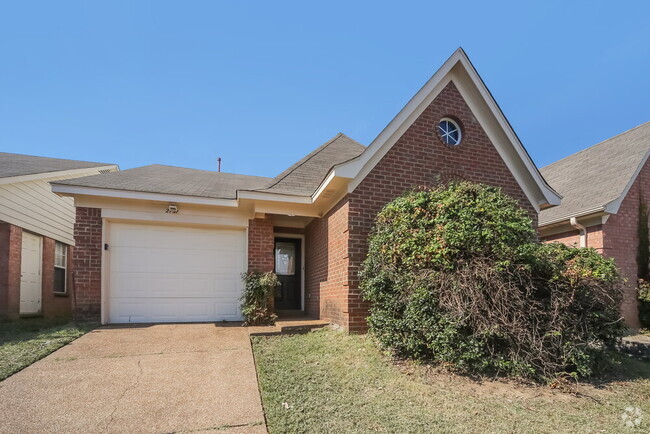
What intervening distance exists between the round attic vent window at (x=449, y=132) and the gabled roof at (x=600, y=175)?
4.72 meters

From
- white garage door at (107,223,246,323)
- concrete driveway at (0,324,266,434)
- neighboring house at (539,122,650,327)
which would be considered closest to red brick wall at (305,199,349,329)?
white garage door at (107,223,246,323)

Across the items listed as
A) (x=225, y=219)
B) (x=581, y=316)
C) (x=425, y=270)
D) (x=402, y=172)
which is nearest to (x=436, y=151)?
(x=402, y=172)

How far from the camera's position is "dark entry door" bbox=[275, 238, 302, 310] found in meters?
10.4

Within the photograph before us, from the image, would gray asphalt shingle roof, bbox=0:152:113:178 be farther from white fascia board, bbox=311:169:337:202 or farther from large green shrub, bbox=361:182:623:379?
large green shrub, bbox=361:182:623:379

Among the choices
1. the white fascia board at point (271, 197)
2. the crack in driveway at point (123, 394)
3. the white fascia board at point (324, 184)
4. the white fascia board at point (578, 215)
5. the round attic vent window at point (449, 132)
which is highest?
the round attic vent window at point (449, 132)

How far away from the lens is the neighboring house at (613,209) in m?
10.0

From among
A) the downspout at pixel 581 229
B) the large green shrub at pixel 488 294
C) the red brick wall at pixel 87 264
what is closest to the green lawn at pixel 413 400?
the large green shrub at pixel 488 294

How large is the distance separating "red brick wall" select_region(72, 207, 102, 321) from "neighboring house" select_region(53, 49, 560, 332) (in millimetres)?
22

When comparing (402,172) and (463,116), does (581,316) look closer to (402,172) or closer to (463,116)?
(402,172)

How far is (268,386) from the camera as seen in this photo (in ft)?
15.2

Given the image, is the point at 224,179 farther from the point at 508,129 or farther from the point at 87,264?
the point at 508,129

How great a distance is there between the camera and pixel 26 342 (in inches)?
257

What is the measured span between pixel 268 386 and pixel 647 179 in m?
12.4

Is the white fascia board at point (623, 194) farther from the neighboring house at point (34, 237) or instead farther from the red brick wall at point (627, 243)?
the neighboring house at point (34, 237)
